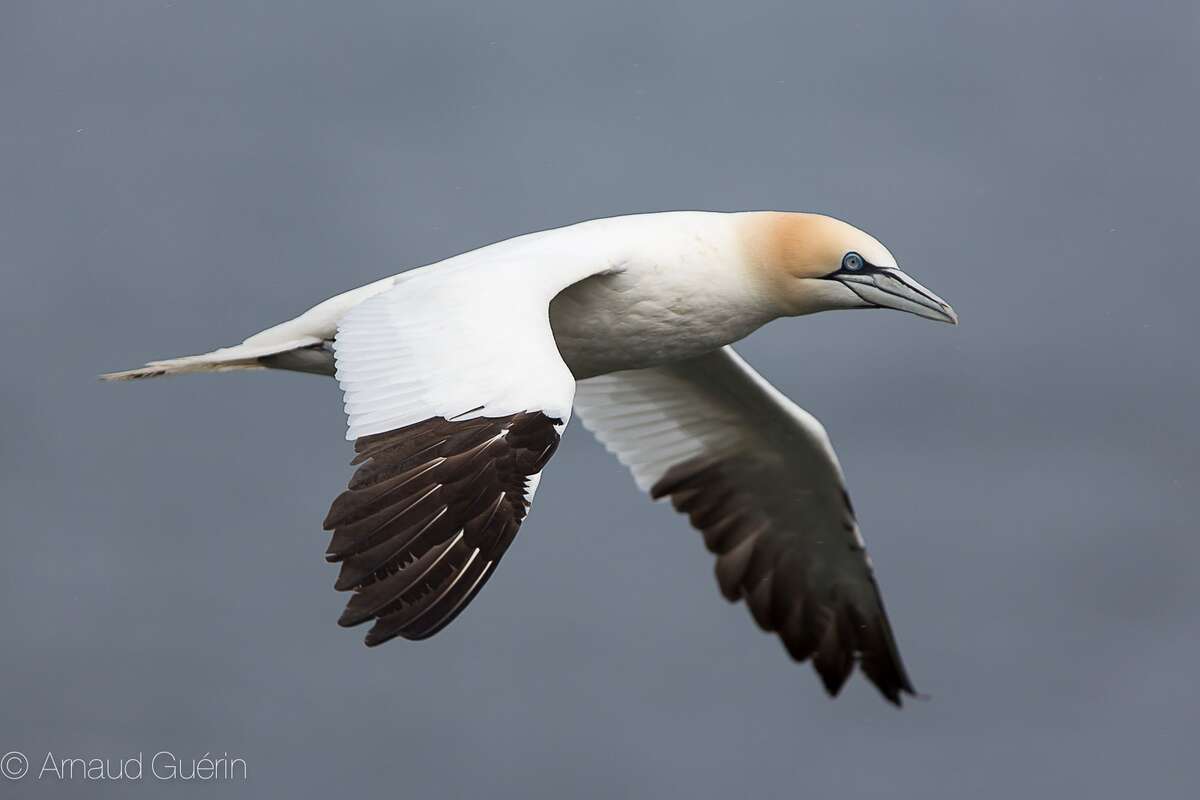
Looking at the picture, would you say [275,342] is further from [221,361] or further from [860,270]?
[860,270]

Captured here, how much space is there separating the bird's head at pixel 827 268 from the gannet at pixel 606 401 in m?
0.01

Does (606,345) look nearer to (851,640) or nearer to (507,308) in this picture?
(507,308)

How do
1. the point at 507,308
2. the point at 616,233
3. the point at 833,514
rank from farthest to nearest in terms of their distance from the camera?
the point at 833,514
the point at 616,233
the point at 507,308

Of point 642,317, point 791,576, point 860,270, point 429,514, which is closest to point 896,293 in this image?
point 860,270

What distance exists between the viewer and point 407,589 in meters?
7.44

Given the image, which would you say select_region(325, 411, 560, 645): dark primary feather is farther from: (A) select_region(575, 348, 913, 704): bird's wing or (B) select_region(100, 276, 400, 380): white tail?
(A) select_region(575, 348, 913, 704): bird's wing

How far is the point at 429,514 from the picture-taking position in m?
7.61

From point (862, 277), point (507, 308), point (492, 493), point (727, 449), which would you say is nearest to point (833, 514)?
point (727, 449)

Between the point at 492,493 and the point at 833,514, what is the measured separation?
5.15 m

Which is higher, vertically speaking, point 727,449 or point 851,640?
point 727,449

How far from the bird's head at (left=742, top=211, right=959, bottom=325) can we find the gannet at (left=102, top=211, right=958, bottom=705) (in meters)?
0.01

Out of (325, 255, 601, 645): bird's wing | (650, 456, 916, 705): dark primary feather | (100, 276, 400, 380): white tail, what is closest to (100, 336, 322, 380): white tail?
(100, 276, 400, 380): white tail

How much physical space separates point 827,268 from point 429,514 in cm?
333

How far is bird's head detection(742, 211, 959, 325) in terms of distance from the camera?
33.0ft
